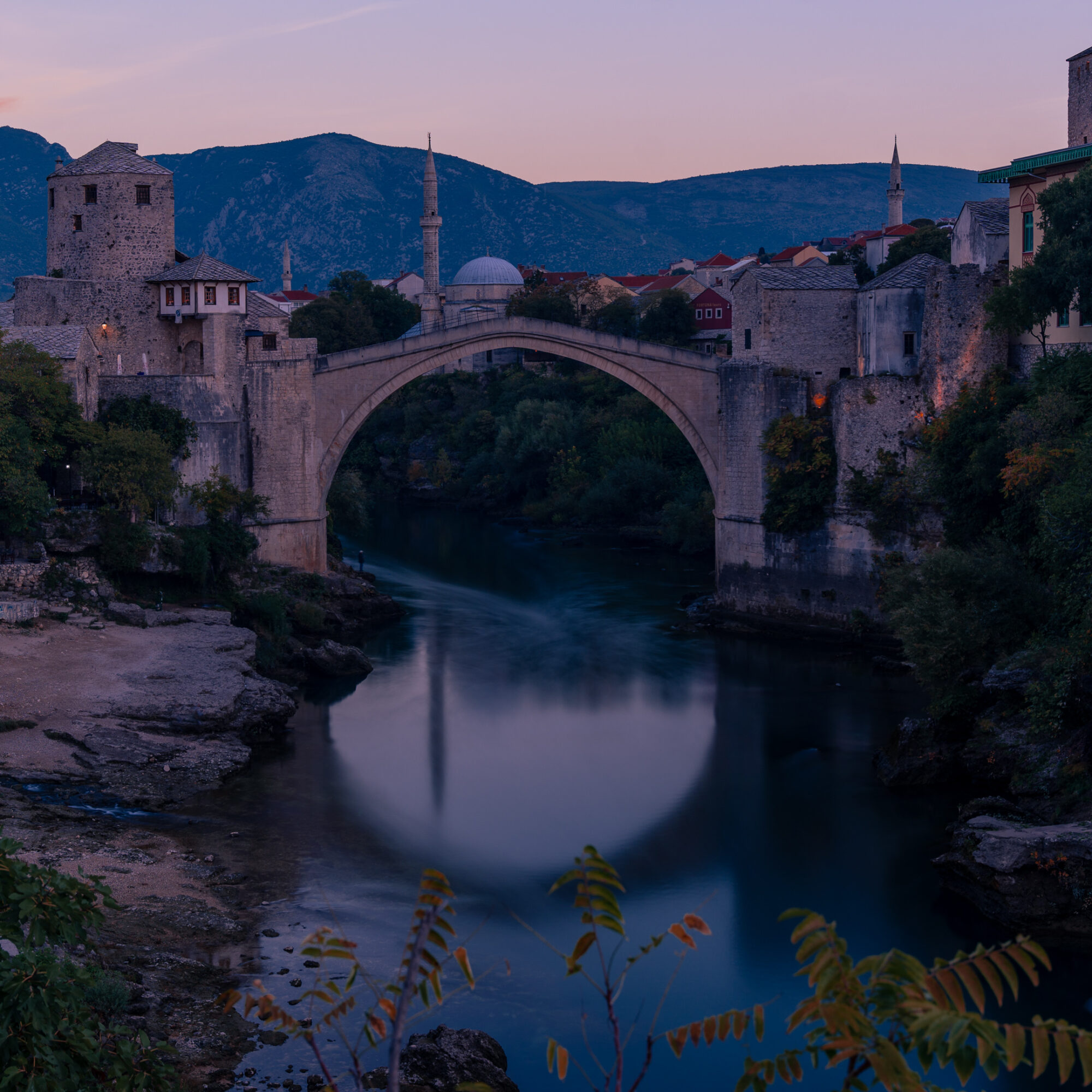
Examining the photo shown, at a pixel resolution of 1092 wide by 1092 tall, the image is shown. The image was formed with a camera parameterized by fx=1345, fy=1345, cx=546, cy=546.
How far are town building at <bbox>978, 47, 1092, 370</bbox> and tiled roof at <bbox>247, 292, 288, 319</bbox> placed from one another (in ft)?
43.1

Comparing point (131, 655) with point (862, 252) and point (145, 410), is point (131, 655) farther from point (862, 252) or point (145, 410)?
point (862, 252)

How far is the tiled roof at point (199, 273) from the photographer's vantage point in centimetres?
2419

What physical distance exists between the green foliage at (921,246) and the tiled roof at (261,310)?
633 inches

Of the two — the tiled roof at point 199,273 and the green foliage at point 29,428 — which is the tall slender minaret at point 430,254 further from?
the green foliage at point 29,428

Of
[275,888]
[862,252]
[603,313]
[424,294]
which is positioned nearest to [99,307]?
[275,888]

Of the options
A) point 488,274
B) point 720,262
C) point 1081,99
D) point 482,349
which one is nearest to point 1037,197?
point 1081,99

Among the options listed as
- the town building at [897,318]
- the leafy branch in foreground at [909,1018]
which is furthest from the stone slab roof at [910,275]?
the leafy branch in foreground at [909,1018]

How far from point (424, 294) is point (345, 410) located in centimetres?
2906

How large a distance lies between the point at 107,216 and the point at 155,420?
13.9 feet

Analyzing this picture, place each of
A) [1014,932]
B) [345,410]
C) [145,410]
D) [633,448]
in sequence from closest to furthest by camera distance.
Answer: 1. [1014,932]
2. [145,410]
3. [345,410]
4. [633,448]

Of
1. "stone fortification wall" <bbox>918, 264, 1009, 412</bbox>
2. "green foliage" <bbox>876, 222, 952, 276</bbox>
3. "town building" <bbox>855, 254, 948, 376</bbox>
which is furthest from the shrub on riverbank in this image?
"stone fortification wall" <bbox>918, 264, 1009, 412</bbox>

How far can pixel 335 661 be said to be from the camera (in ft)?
71.1

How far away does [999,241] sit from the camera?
75.4ft

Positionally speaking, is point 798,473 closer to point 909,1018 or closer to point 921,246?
point 921,246
